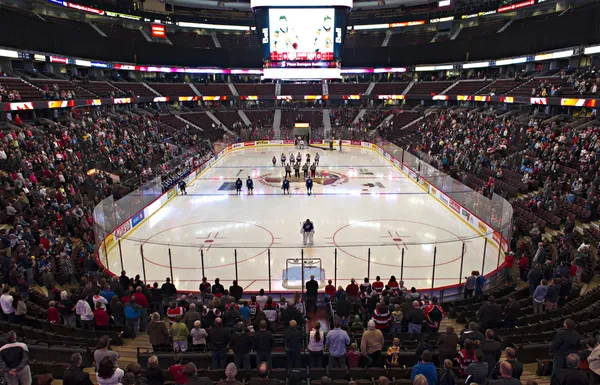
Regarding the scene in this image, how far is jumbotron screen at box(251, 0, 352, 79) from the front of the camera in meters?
31.6

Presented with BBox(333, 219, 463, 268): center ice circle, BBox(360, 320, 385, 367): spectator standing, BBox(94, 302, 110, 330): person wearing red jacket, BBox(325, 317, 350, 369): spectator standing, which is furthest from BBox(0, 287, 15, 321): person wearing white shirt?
BBox(333, 219, 463, 268): center ice circle

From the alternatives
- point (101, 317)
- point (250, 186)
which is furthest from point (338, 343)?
point (250, 186)

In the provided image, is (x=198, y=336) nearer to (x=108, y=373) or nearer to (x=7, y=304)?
(x=108, y=373)

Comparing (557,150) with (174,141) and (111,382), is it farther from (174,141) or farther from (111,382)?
(174,141)

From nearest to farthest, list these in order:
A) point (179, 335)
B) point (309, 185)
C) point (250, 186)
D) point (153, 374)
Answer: point (153, 374) → point (179, 335) → point (309, 185) → point (250, 186)

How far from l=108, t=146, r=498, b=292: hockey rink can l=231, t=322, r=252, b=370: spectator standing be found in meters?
4.19

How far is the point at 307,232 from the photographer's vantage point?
1692cm

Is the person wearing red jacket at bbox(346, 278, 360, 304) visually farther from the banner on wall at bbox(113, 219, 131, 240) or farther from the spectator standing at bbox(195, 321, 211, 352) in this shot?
the banner on wall at bbox(113, 219, 131, 240)

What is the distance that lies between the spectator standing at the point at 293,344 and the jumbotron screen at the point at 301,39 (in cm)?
2792

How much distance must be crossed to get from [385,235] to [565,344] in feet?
39.8

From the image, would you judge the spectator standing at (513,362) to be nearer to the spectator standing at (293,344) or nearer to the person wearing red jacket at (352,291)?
the spectator standing at (293,344)

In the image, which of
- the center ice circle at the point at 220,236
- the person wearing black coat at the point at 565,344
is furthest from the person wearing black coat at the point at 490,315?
the center ice circle at the point at 220,236

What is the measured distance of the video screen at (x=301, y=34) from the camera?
104ft

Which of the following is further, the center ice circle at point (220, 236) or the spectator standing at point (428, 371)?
the center ice circle at point (220, 236)
